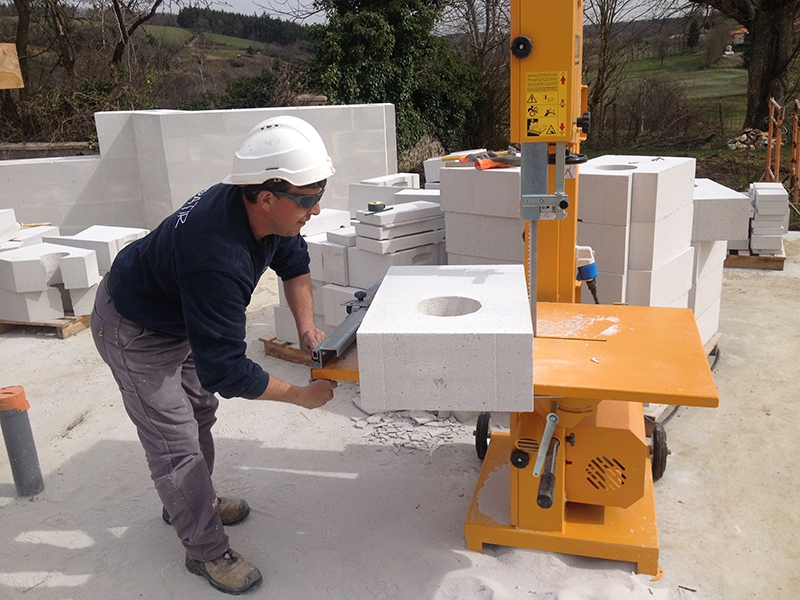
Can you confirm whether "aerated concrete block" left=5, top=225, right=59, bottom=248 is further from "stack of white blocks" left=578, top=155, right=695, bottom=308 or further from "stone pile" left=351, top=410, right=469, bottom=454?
"stack of white blocks" left=578, top=155, right=695, bottom=308

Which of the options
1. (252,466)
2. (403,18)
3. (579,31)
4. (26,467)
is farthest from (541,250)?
(403,18)

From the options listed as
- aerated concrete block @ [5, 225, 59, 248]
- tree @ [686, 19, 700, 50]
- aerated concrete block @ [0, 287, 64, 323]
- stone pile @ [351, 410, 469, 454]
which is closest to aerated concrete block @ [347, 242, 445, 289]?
stone pile @ [351, 410, 469, 454]

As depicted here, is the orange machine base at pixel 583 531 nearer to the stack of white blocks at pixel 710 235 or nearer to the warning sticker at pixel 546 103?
the warning sticker at pixel 546 103

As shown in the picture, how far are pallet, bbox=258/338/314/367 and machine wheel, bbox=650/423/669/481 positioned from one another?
248 centimetres

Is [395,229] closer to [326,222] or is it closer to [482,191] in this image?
[482,191]

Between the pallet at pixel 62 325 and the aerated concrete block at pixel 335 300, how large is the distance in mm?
2463

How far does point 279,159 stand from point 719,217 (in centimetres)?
349

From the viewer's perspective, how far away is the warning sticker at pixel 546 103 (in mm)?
2484

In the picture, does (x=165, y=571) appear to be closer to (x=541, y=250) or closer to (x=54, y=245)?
(x=541, y=250)

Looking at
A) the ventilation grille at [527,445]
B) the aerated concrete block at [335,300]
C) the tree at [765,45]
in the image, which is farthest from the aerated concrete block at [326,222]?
the tree at [765,45]

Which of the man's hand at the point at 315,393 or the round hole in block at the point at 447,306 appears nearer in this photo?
the man's hand at the point at 315,393

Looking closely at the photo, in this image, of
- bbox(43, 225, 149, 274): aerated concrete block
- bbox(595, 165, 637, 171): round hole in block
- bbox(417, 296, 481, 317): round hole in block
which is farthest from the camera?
bbox(43, 225, 149, 274): aerated concrete block

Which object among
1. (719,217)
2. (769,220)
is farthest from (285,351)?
(769,220)

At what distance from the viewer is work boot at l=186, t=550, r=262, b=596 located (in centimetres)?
275
